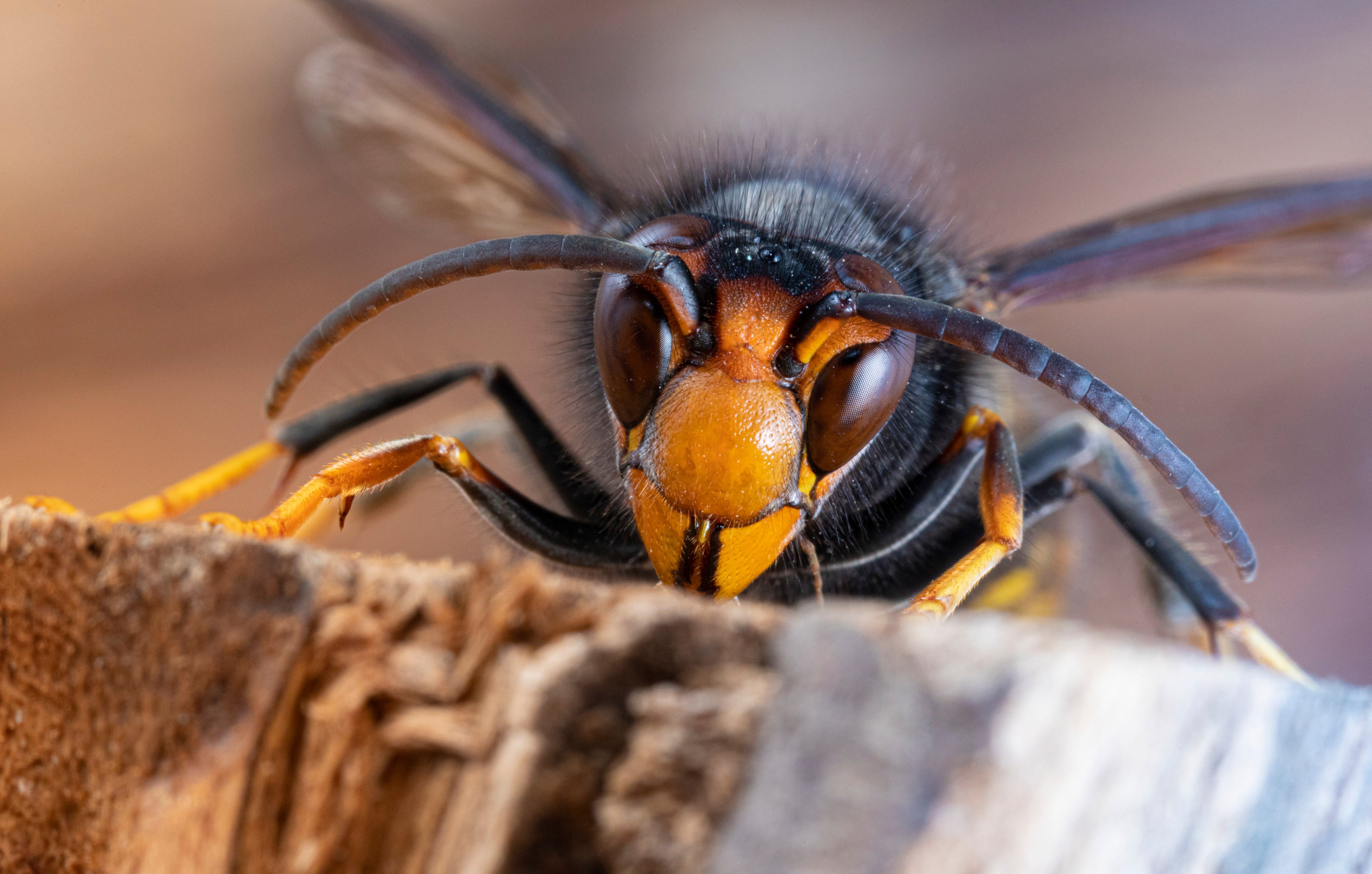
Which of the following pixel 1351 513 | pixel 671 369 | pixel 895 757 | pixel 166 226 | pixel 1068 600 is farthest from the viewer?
pixel 166 226

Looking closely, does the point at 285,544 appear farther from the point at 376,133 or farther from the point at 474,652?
the point at 376,133

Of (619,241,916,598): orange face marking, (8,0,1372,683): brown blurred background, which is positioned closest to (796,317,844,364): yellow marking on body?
(619,241,916,598): orange face marking

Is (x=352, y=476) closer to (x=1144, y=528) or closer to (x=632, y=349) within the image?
(x=632, y=349)

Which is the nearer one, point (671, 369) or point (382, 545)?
point (671, 369)

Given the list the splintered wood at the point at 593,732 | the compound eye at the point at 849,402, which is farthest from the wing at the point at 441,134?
the splintered wood at the point at 593,732

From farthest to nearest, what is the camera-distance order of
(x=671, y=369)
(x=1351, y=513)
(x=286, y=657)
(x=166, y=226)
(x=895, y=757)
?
(x=166, y=226) → (x=1351, y=513) → (x=671, y=369) → (x=286, y=657) → (x=895, y=757)


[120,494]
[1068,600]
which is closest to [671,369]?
[1068,600]

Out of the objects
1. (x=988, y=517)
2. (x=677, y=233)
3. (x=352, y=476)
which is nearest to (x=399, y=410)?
(x=352, y=476)
